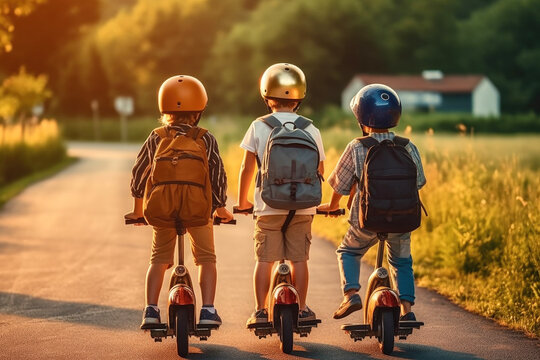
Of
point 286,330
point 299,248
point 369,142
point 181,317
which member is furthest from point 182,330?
point 369,142

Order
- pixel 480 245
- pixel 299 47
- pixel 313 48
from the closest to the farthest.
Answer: pixel 480 245, pixel 313 48, pixel 299 47

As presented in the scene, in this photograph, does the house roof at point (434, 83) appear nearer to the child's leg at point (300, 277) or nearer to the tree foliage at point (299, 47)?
the tree foliage at point (299, 47)

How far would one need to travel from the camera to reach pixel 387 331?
19.4ft

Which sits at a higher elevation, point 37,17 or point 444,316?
point 37,17

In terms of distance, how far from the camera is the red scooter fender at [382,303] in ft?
19.1

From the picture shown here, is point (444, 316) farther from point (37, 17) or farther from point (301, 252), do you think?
point (37, 17)

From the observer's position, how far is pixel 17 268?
1031 cm

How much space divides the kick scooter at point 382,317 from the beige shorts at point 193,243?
97 cm

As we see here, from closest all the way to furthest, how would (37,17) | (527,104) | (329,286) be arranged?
1. (329,286)
2. (37,17)
3. (527,104)

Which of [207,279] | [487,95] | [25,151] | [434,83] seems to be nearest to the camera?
[207,279]

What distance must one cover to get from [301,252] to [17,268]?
506 cm

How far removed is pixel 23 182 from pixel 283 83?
19.7 meters

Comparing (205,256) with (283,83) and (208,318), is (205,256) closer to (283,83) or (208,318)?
(208,318)

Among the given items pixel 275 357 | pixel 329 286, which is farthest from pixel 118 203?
pixel 275 357
